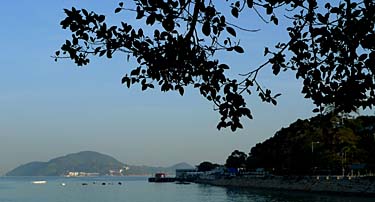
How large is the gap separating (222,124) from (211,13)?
3.23 ft

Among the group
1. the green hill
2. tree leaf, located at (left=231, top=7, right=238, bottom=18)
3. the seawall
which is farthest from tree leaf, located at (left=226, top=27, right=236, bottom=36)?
the seawall

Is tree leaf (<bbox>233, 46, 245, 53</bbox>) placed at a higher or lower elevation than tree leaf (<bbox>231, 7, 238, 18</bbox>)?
lower

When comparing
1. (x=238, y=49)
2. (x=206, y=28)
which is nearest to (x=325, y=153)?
(x=238, y=49)

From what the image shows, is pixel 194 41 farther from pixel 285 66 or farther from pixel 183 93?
pixel 285 66

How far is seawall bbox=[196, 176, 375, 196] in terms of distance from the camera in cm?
6200

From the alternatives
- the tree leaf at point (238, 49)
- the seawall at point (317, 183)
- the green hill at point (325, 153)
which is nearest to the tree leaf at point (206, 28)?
the tree leaf at point (238, 49)

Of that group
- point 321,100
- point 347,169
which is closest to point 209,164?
point 347,169

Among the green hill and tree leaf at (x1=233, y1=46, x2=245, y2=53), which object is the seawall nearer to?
the green hill

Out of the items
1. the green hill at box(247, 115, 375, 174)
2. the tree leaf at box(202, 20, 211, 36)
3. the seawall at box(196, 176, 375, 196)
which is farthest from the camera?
the green hill at box(247, 115, 375, 174)

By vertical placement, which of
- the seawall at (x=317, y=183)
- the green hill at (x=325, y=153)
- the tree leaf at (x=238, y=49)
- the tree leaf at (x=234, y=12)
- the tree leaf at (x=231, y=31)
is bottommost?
the seawall at (x=317, y=183)

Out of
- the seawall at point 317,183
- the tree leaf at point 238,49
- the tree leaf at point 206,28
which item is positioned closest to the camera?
the tree leaf at point 206,28

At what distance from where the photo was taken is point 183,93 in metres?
5.32

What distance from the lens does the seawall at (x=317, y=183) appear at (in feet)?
203

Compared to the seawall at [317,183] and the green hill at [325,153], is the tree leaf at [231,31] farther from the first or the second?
the seawall at [317,183]
